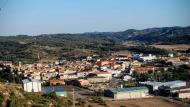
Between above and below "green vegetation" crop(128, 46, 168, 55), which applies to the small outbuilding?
below

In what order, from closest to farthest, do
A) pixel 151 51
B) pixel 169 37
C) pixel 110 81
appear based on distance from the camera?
pixel 110 81
pixel 151 51
pixel 169 37

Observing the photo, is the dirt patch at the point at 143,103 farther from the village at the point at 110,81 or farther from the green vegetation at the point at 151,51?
the green vegetation at the point at 151,51

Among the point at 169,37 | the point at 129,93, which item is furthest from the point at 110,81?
the point at 169,37

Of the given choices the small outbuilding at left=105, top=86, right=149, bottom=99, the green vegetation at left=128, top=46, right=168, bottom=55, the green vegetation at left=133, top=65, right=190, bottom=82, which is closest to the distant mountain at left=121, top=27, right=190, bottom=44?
the green vegetation at left=128, top=46, right=168, bottom=55

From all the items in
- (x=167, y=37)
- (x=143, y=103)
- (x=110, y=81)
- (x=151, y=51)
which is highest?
(x=167, y=37)

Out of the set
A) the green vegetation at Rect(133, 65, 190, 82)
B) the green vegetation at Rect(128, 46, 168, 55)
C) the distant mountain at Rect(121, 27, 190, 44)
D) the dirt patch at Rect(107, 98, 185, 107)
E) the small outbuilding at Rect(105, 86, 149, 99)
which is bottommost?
the dirt patch at Rect(107, 98, 185, 107)

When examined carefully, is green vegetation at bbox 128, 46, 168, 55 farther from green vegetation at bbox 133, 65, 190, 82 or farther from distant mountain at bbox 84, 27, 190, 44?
green vegetation at bbox 133, 65, 190, 82

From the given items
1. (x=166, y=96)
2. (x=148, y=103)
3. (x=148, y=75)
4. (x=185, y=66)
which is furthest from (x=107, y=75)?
(x=148, y=103)

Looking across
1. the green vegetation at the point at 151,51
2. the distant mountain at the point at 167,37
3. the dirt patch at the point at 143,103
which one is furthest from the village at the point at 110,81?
the distant mountain at the point at 167,37

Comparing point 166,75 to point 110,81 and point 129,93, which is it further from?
point 129,93

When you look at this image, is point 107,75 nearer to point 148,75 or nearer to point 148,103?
point 148,75
